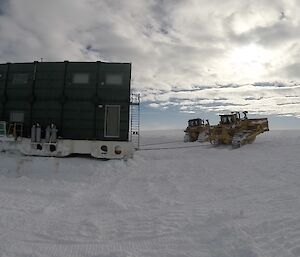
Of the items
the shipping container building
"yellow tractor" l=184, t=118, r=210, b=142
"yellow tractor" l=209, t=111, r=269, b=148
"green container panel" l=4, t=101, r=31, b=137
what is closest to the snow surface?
the shipping container building

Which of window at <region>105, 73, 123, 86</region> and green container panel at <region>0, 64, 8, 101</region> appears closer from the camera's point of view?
window at <region>105, 73, 123, 86</region>

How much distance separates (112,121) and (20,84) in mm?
4865

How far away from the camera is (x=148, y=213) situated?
673 centimetres

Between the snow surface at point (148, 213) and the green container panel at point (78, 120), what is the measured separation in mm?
2582

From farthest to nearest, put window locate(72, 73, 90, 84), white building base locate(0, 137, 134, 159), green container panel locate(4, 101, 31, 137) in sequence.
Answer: green container panel locate(4, 101, 31, 137) → window locate(72, 73, 90, 84) → white building base locate(0, 137, 134, 159)

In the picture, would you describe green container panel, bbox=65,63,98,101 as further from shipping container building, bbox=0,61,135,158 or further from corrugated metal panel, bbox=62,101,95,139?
corrugated metal panel, bbox=62,101,95,139

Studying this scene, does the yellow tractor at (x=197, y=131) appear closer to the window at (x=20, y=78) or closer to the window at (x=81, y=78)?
the window at (x=81, y=78)

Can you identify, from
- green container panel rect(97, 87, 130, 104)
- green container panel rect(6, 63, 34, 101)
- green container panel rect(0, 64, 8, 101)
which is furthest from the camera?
green container panel rect(0, 64, 8, 101)

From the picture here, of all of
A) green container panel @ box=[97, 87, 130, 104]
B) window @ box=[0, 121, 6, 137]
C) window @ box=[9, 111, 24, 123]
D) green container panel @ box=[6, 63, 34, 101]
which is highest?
green container panel @ box=[6, 63, 34, 101]

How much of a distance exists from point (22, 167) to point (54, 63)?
5.25 m

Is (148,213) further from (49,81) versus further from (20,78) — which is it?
(20,78)

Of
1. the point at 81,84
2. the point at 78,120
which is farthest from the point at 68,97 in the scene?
the point at 78,120

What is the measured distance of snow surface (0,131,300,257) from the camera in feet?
15.5

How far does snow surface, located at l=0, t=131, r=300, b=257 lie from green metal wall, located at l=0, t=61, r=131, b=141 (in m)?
2.85
